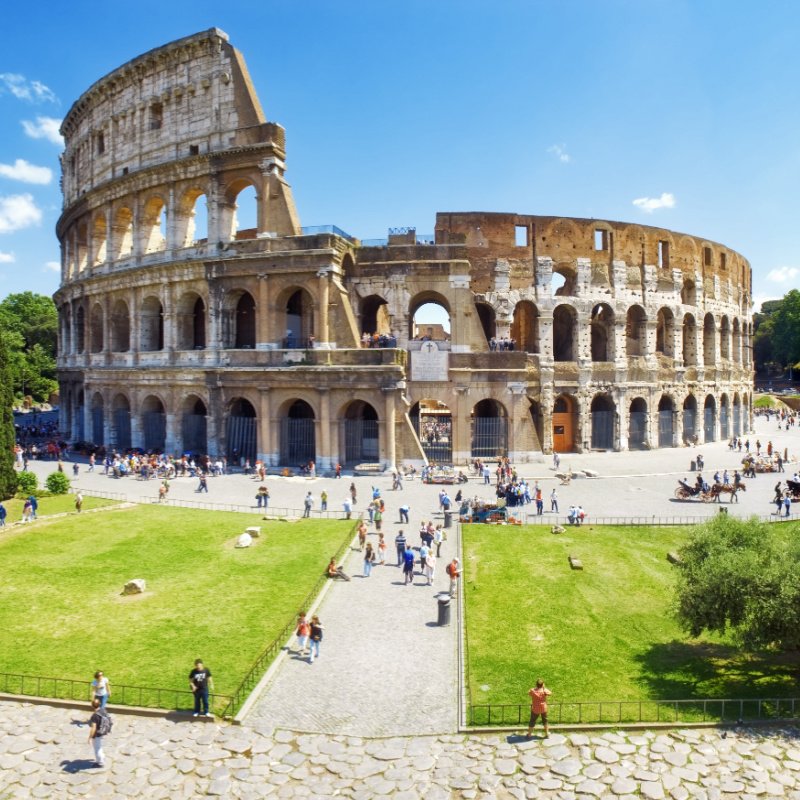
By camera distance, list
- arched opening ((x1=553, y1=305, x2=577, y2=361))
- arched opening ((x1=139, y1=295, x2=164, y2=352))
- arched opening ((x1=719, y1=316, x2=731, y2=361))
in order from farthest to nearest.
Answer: arched opening ((x1=719, y1=316, x2=731, y2=361)) → arched opening ((x1=553, y1=305, x2=577, y2=361)) → arched opening ((x1=139, y1=295, x2=164, y2=352))

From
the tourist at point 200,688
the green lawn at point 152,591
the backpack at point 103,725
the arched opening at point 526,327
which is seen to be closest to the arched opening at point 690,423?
the arched opening at point 526,327

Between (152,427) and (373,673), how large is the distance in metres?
27.8

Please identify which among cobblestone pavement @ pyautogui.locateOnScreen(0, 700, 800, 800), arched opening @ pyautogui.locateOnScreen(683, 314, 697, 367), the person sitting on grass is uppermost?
arched opening @ pyautogui.locateOnScreen(683, 314, 697, 367)

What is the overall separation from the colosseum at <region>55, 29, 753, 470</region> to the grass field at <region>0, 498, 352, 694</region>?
9970mm

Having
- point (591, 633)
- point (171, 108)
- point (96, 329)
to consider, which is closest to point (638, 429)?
point (591, 633)

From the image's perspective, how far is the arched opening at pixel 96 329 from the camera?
1523 inches

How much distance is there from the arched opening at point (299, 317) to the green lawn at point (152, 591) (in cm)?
1239

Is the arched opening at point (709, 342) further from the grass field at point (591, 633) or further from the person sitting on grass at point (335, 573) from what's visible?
the person sitting on grass at point (335, 573)

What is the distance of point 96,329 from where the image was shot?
3969 centimetres

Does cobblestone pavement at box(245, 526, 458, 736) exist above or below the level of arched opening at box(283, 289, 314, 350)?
below

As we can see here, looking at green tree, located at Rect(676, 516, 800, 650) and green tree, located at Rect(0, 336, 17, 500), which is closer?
green tree, located at Rect(676, 516, 800, 650)

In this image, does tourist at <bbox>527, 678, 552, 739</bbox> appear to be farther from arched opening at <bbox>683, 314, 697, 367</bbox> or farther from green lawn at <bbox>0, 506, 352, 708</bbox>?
arched opening at <bbox>683, 314, 697, 367</bbox>

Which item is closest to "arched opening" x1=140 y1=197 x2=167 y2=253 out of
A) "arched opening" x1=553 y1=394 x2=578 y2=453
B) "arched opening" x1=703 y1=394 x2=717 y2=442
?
"arched opening" x1=553 y1=394 x2=578 y2=453

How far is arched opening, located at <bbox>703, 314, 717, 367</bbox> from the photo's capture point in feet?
141
